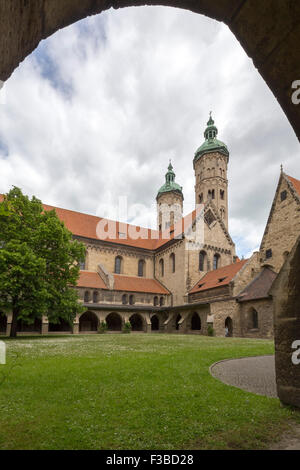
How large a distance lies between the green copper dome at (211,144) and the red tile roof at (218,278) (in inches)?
956

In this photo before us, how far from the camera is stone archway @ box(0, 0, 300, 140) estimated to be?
1.92 m

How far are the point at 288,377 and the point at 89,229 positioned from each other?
111 ft

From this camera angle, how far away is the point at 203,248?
112 feet

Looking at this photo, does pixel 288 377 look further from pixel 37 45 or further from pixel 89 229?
pixel 89 229

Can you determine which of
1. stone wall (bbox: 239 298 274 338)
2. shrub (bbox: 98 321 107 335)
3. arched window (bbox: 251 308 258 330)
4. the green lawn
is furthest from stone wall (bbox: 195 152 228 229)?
the green lawn

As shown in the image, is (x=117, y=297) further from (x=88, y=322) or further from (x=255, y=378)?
(x=255, y=378)

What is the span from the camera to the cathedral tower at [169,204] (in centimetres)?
5522

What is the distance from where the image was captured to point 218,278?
28.7 metres

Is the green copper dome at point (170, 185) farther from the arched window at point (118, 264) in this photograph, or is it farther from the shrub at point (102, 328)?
the shrub at point (102, 328)

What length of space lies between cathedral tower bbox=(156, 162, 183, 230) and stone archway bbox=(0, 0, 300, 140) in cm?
5168

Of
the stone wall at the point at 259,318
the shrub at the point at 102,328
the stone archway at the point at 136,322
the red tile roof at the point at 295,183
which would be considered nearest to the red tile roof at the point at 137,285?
the stone archway at the point at 136,322

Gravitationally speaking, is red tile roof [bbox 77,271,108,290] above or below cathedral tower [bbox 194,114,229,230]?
below

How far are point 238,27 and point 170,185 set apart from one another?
5569 cm

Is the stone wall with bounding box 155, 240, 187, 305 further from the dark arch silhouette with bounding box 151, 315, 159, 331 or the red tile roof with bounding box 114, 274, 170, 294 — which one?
the dark arch silhouette with bounding box 151, 315, 159, 331
